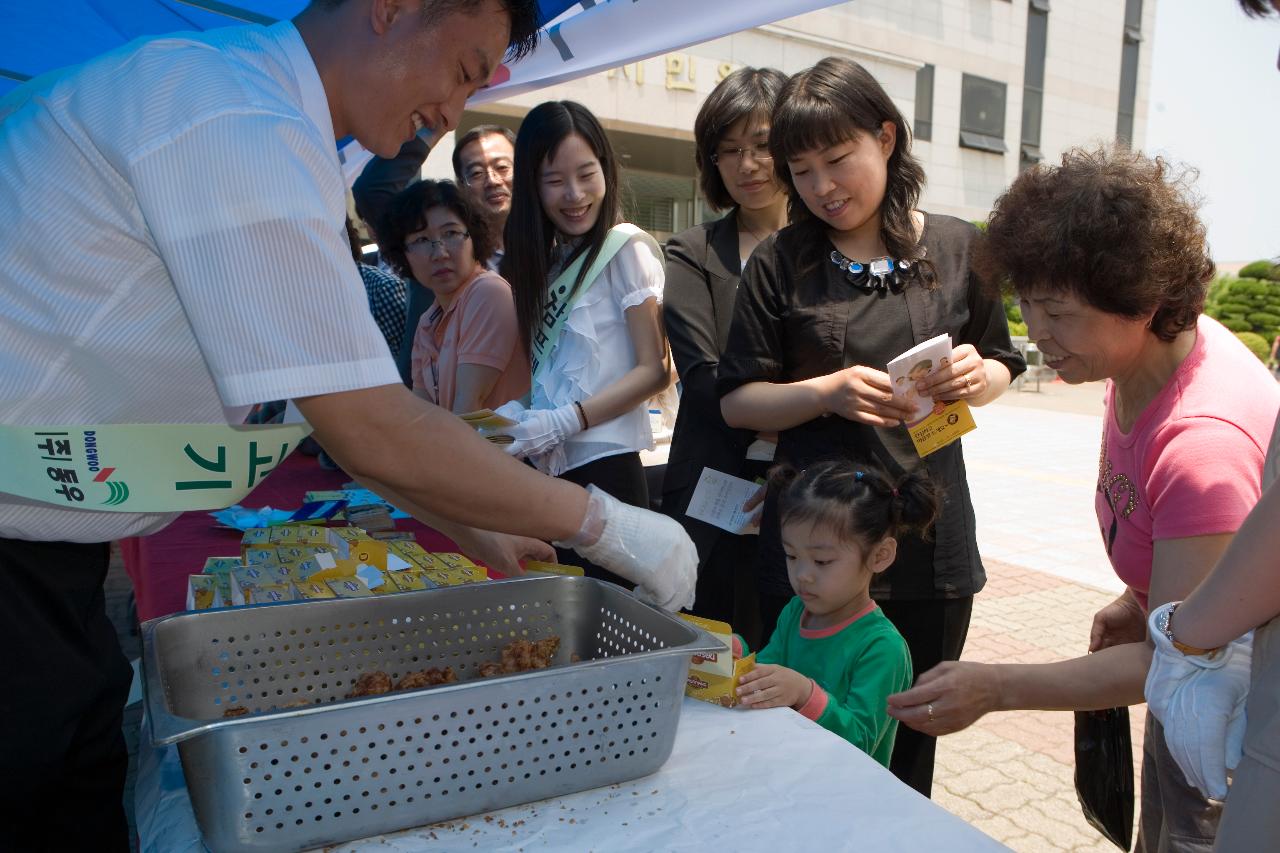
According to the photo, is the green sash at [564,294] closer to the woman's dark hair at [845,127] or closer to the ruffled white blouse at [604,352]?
the ruffled white blouse at [604,352]

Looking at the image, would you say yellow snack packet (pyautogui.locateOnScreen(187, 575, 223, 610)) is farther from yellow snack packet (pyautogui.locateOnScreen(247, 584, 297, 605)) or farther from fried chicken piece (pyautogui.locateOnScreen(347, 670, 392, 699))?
fried chicken piece (pyautogui.locateOnScreen(347, 670, 392, 699))

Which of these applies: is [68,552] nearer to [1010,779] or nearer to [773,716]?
[773,716]

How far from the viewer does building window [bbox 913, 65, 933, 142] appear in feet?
63.0

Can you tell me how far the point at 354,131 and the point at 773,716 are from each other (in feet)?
3.32

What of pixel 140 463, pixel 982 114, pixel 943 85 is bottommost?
pixel 982 114

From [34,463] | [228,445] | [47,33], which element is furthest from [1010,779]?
[47,33]

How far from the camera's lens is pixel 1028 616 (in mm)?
4688

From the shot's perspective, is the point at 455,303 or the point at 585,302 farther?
the point at 455,303

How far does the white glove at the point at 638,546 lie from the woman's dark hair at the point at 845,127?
99 cm

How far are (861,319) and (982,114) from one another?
20.9m

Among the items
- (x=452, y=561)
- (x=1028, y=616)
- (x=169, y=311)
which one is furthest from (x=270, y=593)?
(x=1028, y=616)

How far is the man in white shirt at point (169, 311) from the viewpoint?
97 centimetres

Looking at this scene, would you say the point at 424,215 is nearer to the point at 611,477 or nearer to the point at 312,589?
the point at 611,477

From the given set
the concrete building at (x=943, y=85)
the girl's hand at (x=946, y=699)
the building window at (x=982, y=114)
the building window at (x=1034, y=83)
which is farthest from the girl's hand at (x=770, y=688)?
the building window at (x=1034, y=83)
